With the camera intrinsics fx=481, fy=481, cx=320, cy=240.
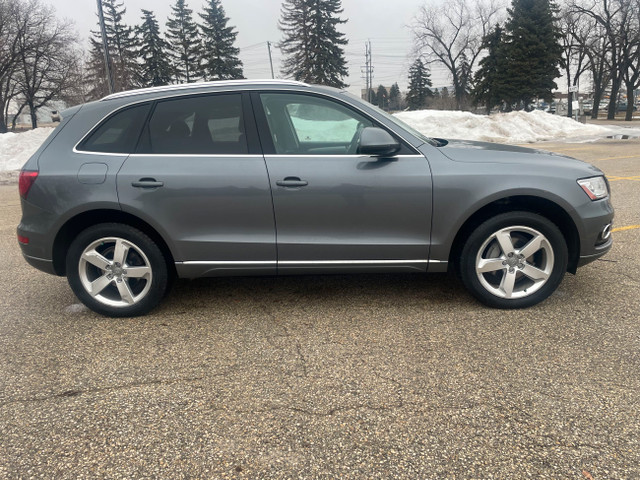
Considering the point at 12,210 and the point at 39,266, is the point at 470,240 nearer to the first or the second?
the point at 39,266

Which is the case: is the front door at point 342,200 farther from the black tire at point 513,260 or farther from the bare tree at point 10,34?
the bare tree at point 10,34

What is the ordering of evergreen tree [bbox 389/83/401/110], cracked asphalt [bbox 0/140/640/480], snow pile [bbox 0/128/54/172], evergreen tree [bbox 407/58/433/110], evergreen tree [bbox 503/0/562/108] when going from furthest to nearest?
evergreen tree [bbox 389/83/401/110] < evergreen tree [bbox 407/58/433/110] < evergreen tree [bbox 503/0/562/108] < snow pile [bbox 0/128/54/172] < cracked asphalt [bbox 0/140/640/480]

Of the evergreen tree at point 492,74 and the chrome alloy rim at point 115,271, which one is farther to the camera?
the evergreen tree at point 492,74

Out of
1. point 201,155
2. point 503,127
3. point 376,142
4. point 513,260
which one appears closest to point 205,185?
point 201,155

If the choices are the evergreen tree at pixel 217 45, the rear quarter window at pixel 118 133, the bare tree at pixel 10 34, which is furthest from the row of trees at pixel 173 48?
the rear quarter window at pixel 118 133

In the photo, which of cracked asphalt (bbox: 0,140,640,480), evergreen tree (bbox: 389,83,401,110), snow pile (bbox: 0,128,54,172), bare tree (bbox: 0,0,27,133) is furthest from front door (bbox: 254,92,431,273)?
evergreen tree (bbox: 389,83,401,110)

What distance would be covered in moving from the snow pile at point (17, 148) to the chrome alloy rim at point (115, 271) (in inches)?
568

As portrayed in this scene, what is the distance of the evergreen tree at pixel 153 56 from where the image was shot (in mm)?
51875

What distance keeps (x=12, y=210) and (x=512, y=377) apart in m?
9.00

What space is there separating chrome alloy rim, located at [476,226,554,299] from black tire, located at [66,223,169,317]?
236cm

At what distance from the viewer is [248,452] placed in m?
2.18

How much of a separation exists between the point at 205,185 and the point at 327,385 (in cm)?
161

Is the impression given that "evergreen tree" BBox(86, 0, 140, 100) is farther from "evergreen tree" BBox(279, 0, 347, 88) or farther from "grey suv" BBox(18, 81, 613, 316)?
"grey suv" BBox(18, 81, 613, 316)

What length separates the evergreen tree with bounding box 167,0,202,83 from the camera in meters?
53.0
